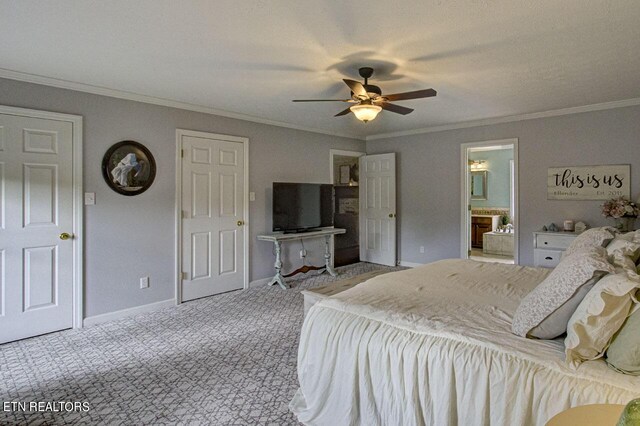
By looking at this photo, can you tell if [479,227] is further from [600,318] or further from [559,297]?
[600,318]

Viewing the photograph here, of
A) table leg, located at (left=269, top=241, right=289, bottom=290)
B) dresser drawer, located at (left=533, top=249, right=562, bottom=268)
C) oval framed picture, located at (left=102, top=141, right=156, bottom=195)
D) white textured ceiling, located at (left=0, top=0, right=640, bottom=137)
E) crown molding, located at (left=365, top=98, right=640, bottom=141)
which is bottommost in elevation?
table leg, located at (left=269, top=241, right=289, bottom=290)

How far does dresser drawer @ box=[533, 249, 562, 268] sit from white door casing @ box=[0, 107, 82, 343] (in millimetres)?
5217

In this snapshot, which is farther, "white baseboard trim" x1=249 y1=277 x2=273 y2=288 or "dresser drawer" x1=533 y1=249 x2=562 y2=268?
"white baseboard trim" x1=249 y1=277 x2=273 y2=288

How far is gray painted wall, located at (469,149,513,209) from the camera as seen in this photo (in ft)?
26.2

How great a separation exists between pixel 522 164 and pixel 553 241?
→ 115 centimetres

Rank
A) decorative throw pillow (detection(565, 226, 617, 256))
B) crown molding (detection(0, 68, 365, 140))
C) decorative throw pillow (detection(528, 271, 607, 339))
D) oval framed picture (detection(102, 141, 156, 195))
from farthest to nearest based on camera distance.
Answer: oval framed picture (detection(102, 141, 156, 195)), crown molding (detection(0, 68, 365, 140)), decorative throw pillow (detection(565, 226, 617, 256)), decorative throw pillow (detection(528, 271, 607, 339))

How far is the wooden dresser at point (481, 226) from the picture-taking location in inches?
309

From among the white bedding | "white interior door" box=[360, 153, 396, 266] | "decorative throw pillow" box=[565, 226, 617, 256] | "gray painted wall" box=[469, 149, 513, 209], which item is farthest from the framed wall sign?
"gray painted wall" box=[469, 149, 513, 209]

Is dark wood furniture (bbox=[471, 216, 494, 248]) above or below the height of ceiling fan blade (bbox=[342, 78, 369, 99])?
below

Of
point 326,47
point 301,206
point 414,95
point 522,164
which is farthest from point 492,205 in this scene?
point 326,47

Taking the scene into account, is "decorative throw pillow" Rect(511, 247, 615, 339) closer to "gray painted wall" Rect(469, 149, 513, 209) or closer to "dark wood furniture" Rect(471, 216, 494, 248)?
"dark wood furniture" Rect(471, 216, 494, 248)

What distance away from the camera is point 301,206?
17.5ft

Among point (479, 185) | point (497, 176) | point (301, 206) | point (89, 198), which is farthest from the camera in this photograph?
point (479, 185)

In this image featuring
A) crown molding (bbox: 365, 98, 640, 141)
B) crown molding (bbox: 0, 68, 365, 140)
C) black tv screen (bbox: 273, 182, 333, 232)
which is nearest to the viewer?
crown molding (bbox: 0, 68, 365, 140)
